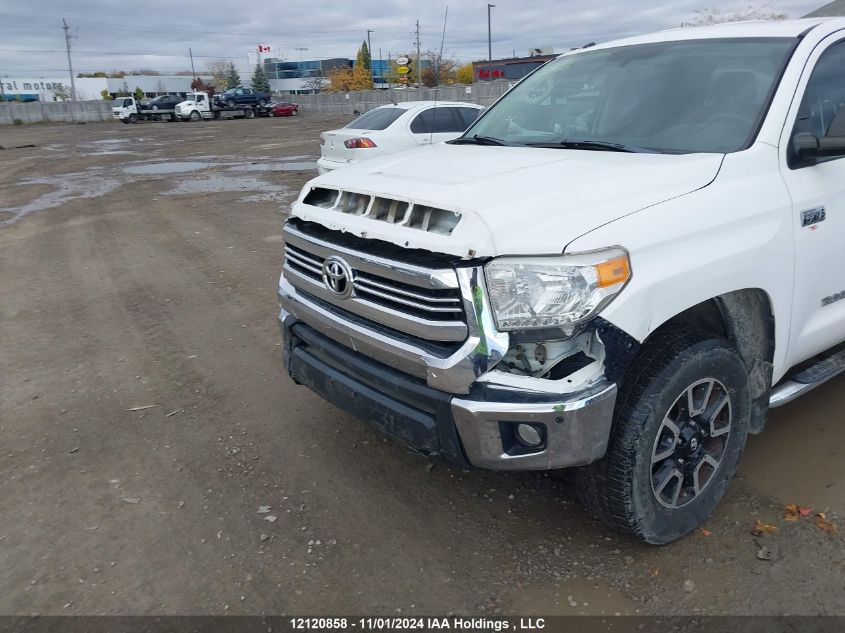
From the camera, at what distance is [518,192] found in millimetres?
2695

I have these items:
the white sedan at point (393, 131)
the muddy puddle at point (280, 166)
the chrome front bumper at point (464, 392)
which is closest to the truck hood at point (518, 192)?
the chrome front bumper at point (464, 392)

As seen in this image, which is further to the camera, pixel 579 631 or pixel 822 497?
pixel 822 497

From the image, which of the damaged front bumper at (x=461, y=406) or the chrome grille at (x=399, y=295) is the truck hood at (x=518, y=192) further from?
the damaged front bumper at (x=461, y=406)

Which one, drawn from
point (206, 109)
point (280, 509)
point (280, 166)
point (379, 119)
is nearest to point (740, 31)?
point (280, 509)

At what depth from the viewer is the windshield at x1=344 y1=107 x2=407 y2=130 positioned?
478 inches

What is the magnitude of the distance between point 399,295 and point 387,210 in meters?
0.40

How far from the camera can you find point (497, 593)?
2711mm

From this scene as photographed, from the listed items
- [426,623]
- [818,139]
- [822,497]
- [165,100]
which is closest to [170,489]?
[426,623]

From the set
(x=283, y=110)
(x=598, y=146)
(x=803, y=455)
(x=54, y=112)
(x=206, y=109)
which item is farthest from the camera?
(x=54, y=112)

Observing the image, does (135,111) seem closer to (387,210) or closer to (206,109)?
(206,109)

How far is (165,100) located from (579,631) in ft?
178

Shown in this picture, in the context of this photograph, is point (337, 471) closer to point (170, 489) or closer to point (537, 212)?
point (170, 489)

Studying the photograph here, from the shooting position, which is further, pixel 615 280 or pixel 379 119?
pixel 379 119

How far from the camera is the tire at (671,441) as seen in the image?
8.48 feet
